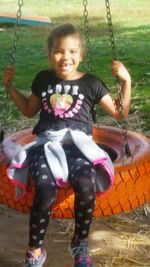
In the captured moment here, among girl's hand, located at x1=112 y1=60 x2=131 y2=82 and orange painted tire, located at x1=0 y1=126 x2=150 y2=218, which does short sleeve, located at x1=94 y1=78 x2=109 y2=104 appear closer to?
girl's hand, located at x1=112 y1=60 x2=131 y2=82

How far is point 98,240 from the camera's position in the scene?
3086 millimetres

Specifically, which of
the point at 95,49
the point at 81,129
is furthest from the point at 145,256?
the point at 95,49

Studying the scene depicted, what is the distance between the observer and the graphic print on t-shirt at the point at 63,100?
271 cm

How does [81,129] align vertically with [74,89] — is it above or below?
below

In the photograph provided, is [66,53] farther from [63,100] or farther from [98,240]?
[98,240]

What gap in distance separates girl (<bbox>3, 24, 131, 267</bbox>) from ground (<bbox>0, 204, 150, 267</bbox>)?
0.97ft

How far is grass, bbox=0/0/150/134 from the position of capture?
20.5ft

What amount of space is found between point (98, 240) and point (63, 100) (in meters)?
0.85

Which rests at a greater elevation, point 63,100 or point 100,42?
point 63,100

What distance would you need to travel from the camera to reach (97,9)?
1355cm

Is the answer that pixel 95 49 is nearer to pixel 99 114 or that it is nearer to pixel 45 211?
pixel 99 114

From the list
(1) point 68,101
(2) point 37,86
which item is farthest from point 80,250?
(2) point 37,86

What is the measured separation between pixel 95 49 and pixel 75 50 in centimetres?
610

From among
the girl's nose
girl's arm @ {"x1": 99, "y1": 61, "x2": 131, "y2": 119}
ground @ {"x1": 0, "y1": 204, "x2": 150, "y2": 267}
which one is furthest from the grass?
ground @ {"x1": 0, "y1": 204, "x2": 150, "y2": 267}
